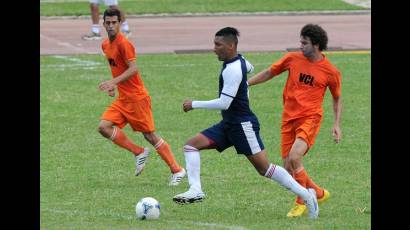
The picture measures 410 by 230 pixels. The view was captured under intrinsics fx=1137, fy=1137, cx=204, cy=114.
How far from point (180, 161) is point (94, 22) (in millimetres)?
12255

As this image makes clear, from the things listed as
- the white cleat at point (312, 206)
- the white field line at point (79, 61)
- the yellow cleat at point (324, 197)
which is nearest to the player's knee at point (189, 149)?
the white cleat at point (312, 206)

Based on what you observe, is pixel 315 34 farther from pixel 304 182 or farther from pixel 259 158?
pixel 304 182

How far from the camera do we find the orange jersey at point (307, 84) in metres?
12.4

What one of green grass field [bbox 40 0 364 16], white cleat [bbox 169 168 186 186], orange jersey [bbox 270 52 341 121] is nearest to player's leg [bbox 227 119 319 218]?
orange jersey [bbox 270 52 341 121]

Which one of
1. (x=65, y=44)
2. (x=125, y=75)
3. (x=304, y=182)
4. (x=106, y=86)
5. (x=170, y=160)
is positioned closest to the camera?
(x=304, y=182)

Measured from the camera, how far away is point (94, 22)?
27344mm

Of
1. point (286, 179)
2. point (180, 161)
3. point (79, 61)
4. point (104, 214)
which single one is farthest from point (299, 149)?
point (79, 61)

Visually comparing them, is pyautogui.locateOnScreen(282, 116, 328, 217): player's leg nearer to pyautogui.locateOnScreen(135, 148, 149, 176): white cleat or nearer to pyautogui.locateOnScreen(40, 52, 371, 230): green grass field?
pyautogui.locateOnScreen(40, 52, 371, 230): green grass field

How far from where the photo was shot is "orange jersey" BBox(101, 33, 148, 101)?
14.1m

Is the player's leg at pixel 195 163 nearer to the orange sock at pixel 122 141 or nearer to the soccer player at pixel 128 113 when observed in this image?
the soccer player at pixel 128 113

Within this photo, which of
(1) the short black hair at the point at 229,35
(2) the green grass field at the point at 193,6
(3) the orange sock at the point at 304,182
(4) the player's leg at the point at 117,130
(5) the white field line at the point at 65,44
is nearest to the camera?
(1) the short black hair at the point at 229,35

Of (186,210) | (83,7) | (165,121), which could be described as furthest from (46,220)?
(83,7)

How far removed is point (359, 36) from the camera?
28.9 metres

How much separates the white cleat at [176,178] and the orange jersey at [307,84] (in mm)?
2225
